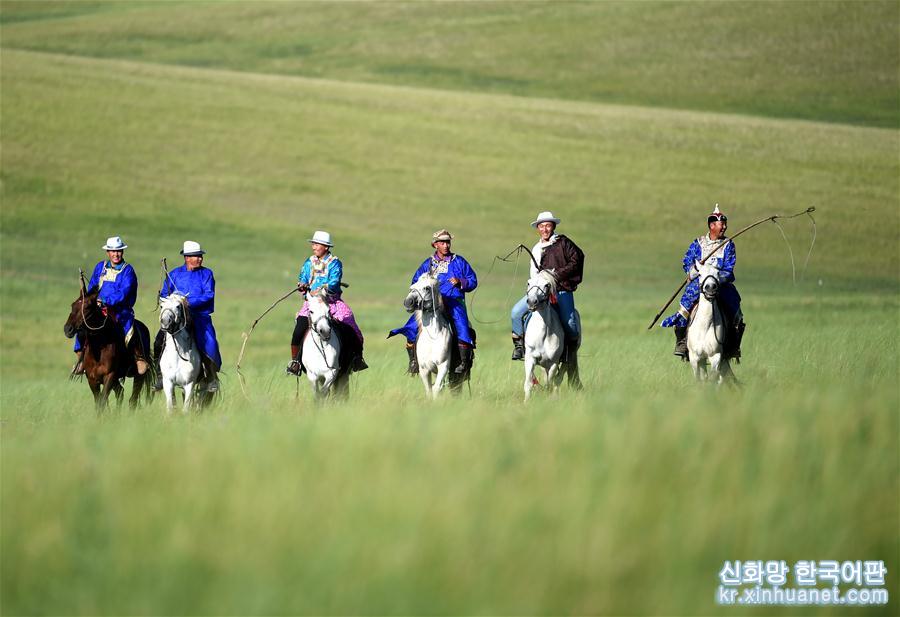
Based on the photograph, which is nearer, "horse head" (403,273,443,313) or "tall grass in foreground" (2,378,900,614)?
"tall grass in foreground" (2,378,900,614)

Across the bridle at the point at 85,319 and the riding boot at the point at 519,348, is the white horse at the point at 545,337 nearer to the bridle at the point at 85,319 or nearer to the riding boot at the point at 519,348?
the riding boot at the point at 519,348

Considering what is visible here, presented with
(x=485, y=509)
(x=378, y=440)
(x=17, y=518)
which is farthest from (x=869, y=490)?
(x=17, y=518)

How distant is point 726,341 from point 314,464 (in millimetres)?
7092

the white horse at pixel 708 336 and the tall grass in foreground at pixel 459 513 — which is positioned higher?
the white horse at pixel 708 336

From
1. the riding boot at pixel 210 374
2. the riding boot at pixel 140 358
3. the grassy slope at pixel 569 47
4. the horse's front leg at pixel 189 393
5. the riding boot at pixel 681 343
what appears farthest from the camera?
the grassy slope at pixel 569 47

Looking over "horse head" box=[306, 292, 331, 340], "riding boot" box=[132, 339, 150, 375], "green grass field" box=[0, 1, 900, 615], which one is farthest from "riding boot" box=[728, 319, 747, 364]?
"riding boot" box=[132, 339, 150, 375]

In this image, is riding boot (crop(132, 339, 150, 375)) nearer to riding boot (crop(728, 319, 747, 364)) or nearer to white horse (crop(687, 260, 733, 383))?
white horse (crop(687, 260, 733, 383))

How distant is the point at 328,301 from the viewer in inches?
506

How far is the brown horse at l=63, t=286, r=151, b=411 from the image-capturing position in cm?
1309

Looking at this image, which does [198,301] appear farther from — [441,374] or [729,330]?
[729,330]

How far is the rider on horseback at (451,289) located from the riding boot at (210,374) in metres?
2.17

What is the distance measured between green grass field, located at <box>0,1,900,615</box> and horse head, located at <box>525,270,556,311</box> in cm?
111

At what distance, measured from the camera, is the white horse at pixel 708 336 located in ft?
41.5

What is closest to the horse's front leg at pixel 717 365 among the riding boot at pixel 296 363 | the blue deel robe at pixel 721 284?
the blue deel robe at pixel 721 284
